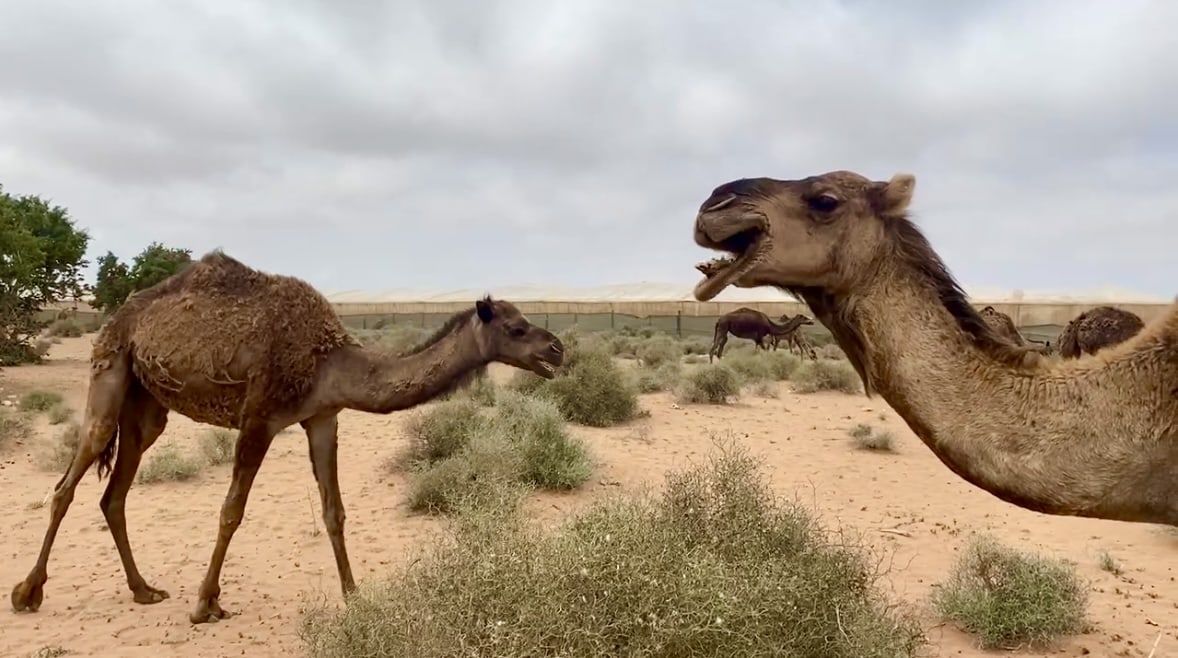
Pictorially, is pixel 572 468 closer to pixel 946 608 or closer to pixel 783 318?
pixel 946 608

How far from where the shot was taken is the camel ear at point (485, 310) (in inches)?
260

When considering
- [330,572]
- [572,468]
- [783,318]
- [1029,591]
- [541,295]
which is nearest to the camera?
[1029,591]

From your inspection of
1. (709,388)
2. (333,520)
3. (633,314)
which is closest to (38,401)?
(333,520)

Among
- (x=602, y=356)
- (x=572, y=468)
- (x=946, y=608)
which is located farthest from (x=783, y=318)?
(x=946, y=608)

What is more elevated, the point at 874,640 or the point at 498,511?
the point at 498,511

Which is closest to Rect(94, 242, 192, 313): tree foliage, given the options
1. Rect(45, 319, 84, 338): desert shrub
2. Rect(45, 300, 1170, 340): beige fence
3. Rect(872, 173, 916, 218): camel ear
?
A: Rect(45, 319, 84, 338): desert shrub

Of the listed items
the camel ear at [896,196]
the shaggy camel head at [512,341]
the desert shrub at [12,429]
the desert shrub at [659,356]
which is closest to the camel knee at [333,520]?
the shaggy camel head at [512,341]

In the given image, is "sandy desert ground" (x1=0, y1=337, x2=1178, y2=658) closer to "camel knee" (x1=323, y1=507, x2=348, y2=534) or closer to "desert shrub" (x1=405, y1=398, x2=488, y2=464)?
"camel knee" (x1=323, y1=507, x2=348, y2=534)

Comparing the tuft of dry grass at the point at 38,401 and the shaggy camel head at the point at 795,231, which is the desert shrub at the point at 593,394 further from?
the shaggy camel head at the point at 795,231

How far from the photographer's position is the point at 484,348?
6.64m

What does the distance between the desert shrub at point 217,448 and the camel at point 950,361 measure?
36.3 feet

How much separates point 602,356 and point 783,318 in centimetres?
2012

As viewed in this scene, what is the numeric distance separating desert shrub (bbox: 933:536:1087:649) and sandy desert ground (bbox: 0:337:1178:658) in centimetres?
15

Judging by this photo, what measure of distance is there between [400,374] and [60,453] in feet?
29.8
